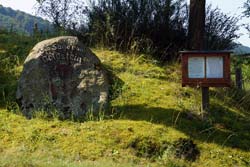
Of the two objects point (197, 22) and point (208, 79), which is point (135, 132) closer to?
point (208, 79)

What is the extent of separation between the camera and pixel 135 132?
27.9 ft

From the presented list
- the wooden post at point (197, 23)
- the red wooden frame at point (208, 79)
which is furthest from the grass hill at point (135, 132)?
the wooden post at point (197, 23)

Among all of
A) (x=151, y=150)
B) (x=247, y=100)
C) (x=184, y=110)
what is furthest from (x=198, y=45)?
(x=151, y=150)

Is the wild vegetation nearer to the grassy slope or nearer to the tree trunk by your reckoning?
the grassy slope

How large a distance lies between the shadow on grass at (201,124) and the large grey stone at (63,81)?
2.18ft

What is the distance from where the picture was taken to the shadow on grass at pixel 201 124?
28.8 feet

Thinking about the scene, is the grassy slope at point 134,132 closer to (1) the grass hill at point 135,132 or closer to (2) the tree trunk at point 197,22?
(1) the grass hill at point 135,132

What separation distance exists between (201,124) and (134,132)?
4.28ft

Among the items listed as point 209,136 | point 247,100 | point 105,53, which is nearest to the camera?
point 209,136

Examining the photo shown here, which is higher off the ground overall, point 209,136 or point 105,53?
point 105,53

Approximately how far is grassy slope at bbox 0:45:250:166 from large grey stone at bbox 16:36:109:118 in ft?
1.30

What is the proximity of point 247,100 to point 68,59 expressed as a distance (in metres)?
3.90

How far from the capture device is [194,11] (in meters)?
11.5

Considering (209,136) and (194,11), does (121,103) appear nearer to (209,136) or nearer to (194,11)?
(209,136)
